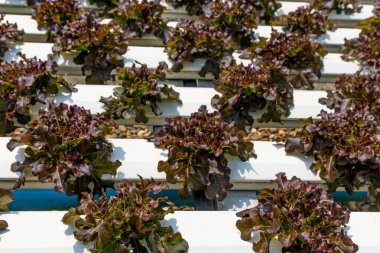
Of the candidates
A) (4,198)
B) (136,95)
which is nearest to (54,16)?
(136,95)

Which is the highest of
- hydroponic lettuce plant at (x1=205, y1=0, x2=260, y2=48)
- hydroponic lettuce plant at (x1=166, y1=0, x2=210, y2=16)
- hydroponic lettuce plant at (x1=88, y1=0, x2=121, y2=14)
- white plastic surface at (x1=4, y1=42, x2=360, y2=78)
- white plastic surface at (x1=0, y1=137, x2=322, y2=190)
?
hydroponic lettuce plant at (x1=88, y1=0, x2=121, y2=14)

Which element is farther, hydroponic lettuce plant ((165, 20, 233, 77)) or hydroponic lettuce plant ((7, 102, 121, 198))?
hydroponic lettuce plant ((165, 20, 233, 77))

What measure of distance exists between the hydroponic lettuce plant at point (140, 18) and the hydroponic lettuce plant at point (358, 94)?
5.35 ft

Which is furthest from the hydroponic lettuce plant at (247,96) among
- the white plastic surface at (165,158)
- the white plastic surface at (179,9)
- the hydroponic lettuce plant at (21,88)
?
the white plastic surface at (179,9)

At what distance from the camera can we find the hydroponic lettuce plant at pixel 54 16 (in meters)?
4.36

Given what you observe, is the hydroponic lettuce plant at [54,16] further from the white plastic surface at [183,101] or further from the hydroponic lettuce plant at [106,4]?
the white plastic surface at [183,101]

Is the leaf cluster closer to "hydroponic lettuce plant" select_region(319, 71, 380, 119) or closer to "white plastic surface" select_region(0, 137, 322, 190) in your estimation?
"hydroponic lettuce plant" select_region(319, 71, 380, 119)

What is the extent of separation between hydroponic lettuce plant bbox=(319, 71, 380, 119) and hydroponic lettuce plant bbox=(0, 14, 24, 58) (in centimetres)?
261

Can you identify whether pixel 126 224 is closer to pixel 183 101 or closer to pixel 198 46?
pixel 183 101

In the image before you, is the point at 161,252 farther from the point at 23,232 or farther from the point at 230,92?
the point at 230,92

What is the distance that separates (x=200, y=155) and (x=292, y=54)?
4.99 feet

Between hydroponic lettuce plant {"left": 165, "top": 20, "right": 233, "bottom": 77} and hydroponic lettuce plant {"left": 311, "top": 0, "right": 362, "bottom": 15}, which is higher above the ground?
hydroponic lettuce plant {"left": 311, "top": 0, "right": 362, "bottom": 15}

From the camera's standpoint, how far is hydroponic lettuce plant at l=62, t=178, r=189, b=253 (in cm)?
273

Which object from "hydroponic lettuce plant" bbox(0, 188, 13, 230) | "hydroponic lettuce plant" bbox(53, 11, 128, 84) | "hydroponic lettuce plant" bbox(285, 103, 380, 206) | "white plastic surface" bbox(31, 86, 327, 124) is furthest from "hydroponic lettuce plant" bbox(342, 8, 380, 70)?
"hydroponic lettuce plant" bbox(0, 188, 13, 230)
